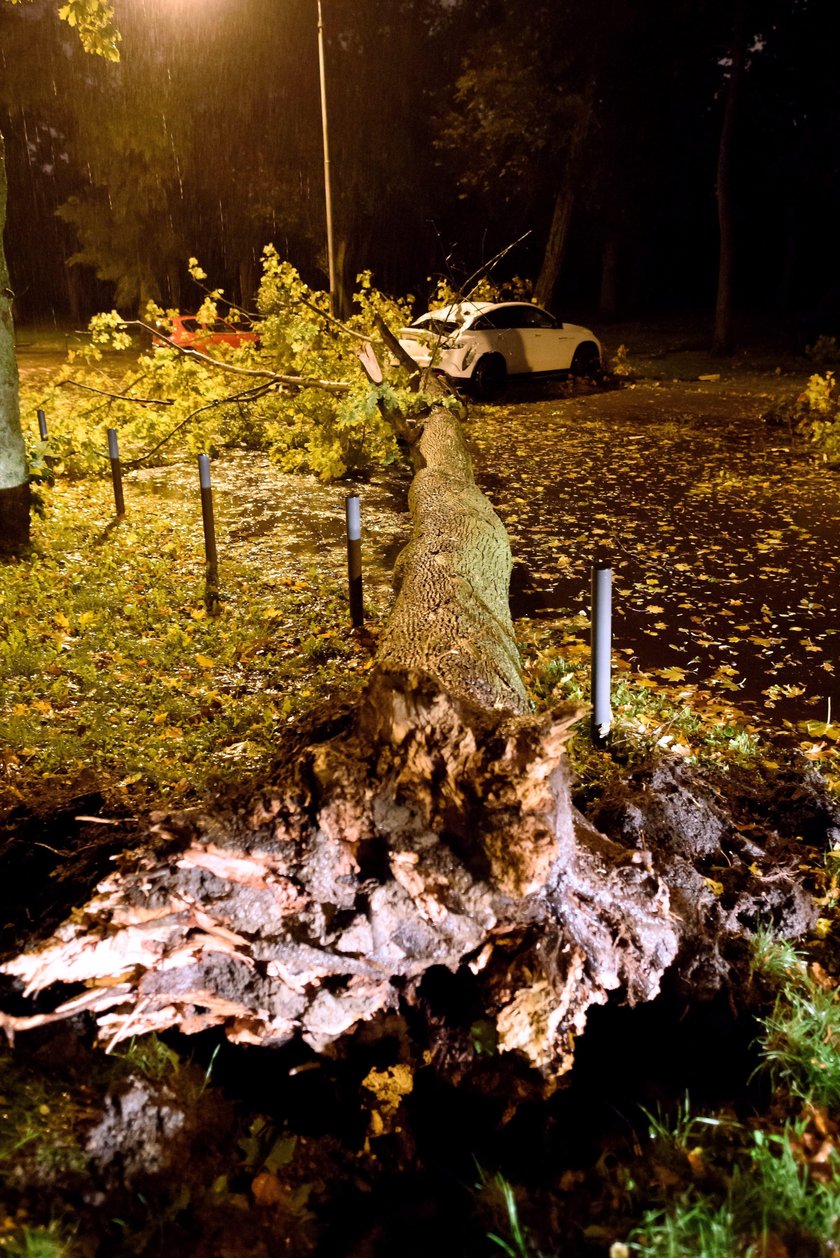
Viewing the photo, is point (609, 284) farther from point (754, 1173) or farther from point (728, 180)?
point (754, 1173)

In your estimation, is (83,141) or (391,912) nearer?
(391,912)

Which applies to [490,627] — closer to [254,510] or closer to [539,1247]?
[539,1247]

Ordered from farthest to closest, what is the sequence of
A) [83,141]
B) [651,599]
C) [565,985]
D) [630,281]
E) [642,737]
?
[630,281]
[83,141]
[651,599]
[642,737]
[565,985]

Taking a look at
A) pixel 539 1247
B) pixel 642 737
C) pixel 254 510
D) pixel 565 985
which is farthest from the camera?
pixel 254 510

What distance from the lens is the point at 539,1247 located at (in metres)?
2.27

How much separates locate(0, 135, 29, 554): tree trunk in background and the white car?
25.9ft

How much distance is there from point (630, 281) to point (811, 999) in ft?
132

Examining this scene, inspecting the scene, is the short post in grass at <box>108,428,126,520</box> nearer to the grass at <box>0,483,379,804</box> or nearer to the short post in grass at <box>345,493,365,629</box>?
the grass at <box>0,483,379,804</box>

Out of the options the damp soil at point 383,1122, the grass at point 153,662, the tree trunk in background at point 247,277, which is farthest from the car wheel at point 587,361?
the tree trunk in background at point 247,277

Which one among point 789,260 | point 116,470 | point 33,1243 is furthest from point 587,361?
point 789,260

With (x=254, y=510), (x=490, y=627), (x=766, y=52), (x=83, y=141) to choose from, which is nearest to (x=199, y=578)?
(x=254, y=510)

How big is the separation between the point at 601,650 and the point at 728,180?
873 inches

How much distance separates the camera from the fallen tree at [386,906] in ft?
9.11

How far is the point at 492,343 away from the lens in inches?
639
